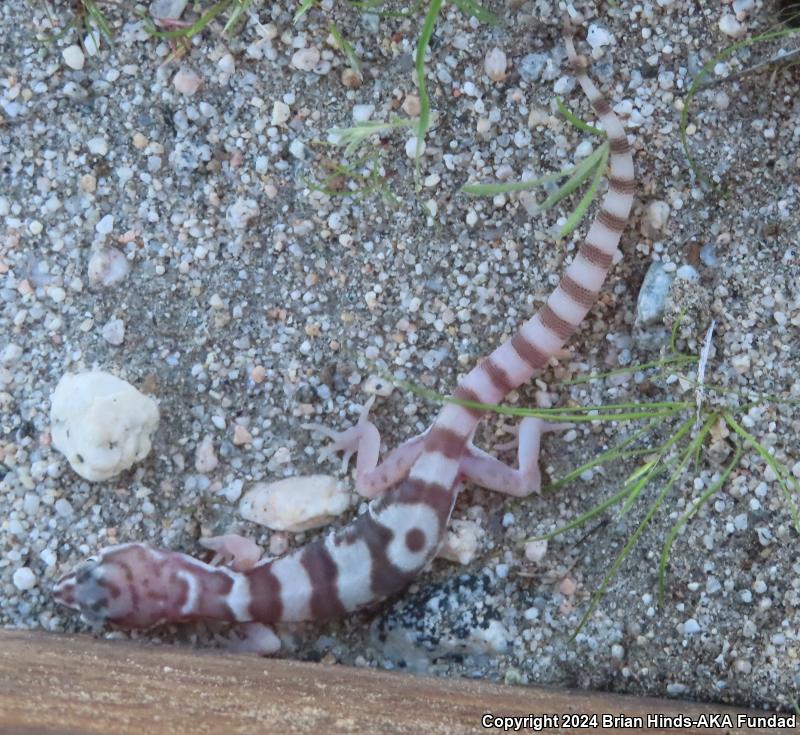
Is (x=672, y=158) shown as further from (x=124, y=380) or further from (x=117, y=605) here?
(x=117, y=605)

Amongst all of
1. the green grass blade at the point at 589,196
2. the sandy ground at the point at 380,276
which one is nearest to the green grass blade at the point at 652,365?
the sandy ground at the point at 380,276

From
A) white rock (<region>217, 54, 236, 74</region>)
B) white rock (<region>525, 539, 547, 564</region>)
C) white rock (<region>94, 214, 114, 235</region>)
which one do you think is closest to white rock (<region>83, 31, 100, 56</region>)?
white rock (<region>217, 54, 236, 74</region>)

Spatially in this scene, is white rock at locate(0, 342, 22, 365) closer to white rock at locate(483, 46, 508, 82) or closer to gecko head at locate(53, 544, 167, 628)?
gecko head at locate(53, 544, 167, 628)

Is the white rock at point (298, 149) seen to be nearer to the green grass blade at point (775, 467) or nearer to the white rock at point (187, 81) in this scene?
the white rock at point (187, 81)

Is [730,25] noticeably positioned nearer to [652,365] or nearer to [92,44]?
[652,365]

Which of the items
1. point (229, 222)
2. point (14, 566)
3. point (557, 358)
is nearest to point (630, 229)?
point (557, 358)

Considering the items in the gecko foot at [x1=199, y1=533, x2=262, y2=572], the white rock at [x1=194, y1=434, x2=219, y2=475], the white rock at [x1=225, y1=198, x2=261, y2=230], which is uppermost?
the white rock at [x1=225, y1=198, x2=261, y2=230]
